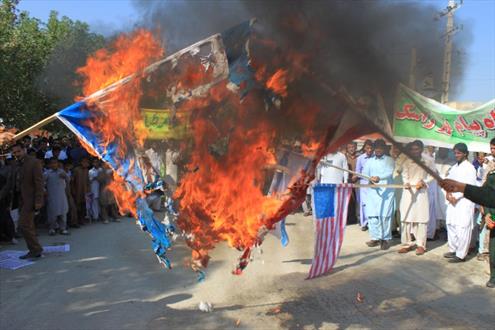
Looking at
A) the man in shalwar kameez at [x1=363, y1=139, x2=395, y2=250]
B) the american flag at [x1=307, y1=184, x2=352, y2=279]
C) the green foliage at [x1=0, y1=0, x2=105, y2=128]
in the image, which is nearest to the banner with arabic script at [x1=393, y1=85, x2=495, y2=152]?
the man in shalwar kameez at [x1=363, y1=139, x2=395, y2=250]

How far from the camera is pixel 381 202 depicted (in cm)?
864

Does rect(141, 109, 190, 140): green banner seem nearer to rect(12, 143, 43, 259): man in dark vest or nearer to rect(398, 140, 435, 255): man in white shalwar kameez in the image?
rect(12, 143, 43, 259): man in dark vest

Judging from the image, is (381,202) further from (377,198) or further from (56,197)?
(56,197)

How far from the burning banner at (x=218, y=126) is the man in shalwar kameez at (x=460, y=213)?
4522 millimetres

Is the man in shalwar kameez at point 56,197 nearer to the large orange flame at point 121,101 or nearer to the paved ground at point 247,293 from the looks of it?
the paved ground at point 247,293

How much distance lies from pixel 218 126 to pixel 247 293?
2775 mm

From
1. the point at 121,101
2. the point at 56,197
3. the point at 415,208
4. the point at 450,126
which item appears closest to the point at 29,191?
the point at 56,197

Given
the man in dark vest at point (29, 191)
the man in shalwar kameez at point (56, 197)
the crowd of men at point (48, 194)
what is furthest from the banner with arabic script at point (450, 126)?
the man in shalwar kameez at point (56, 197)

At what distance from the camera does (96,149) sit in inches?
155

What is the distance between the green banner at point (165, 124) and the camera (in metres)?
3.81

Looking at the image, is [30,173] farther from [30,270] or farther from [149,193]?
[149,193]

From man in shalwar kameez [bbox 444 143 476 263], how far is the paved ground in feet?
0.91

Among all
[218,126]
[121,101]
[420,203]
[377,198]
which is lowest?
[420,203]

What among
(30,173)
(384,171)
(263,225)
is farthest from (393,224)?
(30,173)
